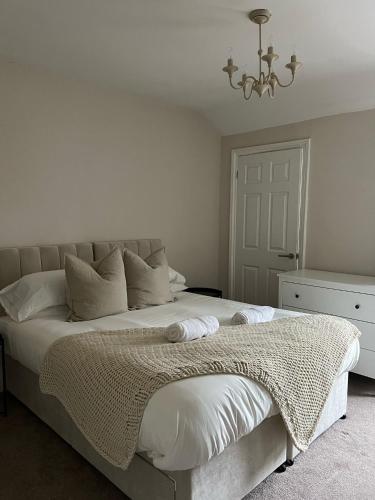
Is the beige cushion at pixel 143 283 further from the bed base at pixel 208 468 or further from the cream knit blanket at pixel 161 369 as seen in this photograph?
the bed base at pixel 208 468

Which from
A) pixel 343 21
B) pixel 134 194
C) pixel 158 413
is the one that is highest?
pixel 343 21

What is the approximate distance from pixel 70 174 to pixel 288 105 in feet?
6.99

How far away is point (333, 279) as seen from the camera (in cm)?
Result: 318

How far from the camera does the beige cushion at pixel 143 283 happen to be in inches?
115

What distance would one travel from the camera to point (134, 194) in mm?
3668

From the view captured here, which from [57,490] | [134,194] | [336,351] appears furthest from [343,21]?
[57,490]

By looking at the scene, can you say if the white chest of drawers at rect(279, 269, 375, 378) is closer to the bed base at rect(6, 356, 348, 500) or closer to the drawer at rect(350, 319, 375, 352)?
the drawer at rect(350, 319, 375, 352)

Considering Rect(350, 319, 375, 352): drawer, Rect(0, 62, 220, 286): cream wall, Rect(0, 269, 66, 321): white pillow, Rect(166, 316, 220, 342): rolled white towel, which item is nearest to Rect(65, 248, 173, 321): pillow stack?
Rect(0, 269, 66, 321): white pillow

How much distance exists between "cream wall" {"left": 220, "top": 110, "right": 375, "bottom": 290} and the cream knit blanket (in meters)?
1.43

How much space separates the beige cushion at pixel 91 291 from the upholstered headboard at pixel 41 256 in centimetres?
42

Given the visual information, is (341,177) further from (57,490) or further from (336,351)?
(57,490)

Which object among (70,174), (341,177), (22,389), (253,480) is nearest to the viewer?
(253,480)

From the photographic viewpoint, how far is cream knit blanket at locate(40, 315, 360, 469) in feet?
5.19

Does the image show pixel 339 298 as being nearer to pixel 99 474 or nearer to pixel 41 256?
pixel 99 474
